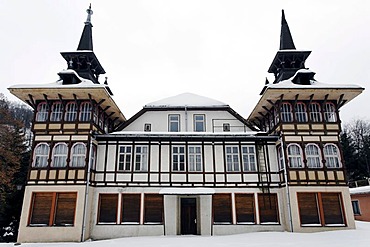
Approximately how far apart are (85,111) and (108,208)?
676 cm

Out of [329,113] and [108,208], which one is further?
[329,113]

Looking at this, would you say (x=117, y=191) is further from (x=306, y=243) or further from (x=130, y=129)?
(x=306, y=243)

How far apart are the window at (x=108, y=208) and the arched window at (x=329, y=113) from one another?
15.5 metres

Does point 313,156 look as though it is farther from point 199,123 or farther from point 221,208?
point 199,123

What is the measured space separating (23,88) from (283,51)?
61.1ft

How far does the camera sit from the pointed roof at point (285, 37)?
847 inches

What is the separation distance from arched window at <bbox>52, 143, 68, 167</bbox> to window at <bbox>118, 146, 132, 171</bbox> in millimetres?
3528

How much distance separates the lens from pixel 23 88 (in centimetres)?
1700

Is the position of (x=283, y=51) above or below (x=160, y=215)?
above

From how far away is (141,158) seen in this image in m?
18.8

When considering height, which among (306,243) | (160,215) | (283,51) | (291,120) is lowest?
(306,243)

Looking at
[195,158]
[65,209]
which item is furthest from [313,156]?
[65,209]

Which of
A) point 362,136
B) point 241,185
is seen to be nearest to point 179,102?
point 241,185

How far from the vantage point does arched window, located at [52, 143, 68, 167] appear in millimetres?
17266
